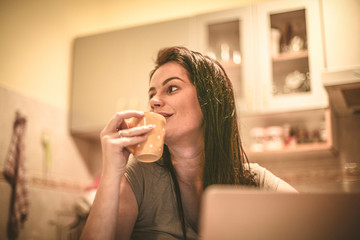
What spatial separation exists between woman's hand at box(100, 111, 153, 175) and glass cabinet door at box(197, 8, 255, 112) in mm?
1348

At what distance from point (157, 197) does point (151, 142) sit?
0.71 feet

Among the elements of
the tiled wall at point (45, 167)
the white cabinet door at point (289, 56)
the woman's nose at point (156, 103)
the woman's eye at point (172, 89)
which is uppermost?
the white cabinet door at point (289, 56)

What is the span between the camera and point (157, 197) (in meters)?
1.03

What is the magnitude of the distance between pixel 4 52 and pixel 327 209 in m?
1.95

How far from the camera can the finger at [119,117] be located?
91cm

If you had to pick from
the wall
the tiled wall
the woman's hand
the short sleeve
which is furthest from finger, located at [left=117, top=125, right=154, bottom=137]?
the wall

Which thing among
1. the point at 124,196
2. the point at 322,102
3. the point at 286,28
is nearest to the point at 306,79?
the point at 322,102

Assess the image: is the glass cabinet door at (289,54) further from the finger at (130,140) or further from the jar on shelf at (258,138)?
the finger at (130,140)

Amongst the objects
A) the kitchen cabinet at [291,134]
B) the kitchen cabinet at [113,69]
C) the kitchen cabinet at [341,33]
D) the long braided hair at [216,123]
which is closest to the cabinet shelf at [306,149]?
the kitchen cabinet at [291,134]

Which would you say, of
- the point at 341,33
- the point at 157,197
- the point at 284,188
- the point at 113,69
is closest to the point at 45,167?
the point at 113,69

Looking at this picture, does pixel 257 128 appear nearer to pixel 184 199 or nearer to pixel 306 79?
pixel 306 79

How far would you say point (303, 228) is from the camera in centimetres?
51

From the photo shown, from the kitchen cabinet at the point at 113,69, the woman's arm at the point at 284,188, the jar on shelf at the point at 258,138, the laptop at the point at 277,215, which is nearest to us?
the laptop at the point at 277,215

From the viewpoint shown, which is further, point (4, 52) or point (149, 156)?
point (4, 52)
